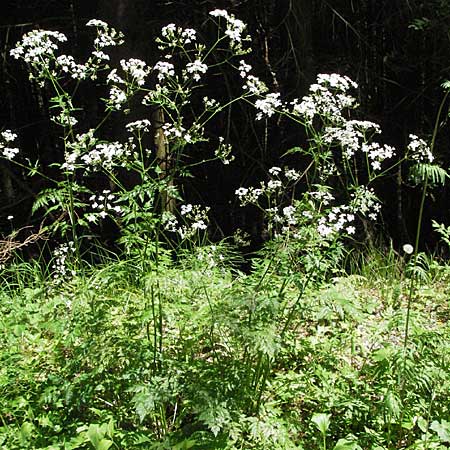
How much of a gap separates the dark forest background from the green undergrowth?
2651mm

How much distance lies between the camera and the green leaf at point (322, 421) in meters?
2.62

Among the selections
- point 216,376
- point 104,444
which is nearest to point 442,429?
point 216,376

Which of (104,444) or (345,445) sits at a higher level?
(104,444)

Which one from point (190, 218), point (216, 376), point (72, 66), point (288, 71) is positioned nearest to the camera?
point (216, 376)

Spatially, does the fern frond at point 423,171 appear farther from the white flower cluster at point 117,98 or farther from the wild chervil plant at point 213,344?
the white flower cluster at point 117,98

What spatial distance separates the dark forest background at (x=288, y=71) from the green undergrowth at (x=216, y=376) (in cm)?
265

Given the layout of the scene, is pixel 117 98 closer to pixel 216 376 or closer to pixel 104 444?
pixel 216 376

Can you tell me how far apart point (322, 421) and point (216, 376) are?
49cm

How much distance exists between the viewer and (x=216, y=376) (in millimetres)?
2588

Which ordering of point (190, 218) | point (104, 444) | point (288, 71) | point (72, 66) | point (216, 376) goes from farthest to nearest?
point (288, 71), point (190, 218), point (72, 66), point (216, 376), point (104, 444)

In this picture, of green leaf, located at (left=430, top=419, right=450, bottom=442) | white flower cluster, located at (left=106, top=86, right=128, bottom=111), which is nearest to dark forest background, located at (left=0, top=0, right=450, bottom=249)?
white flower cluster, located at (left=106, top=86, right=128, bottom=111)

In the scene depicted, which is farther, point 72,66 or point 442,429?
point 72,66

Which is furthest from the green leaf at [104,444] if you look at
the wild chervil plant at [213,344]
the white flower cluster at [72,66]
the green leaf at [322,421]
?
the white flower cluster at [72,66]

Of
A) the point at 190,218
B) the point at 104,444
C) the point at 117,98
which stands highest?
the point at 117,98
